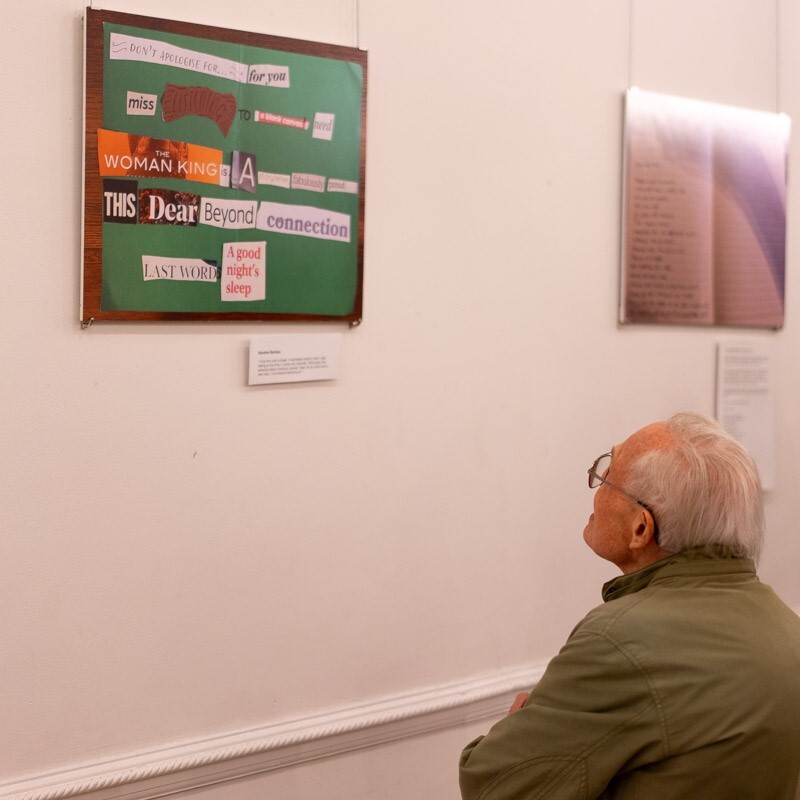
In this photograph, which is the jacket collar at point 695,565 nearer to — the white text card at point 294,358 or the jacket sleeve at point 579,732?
the jacket sleeve at point 579,732

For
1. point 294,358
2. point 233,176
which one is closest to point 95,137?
point 233,176

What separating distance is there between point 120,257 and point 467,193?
931mm

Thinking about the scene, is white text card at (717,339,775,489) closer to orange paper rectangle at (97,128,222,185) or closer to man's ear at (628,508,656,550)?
man's ear at (628,508,656,550)

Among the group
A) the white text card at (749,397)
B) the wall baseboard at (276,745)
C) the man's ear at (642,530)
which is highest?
the white text card at (749,397)

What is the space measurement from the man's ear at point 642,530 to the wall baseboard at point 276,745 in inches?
40.9

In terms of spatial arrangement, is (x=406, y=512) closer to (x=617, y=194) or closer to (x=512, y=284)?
A: (x=512, y=284)

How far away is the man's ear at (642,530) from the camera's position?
1727mm

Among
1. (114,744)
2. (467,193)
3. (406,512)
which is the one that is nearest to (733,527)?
(406,512)

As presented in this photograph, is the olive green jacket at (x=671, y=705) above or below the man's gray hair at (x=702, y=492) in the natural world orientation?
below

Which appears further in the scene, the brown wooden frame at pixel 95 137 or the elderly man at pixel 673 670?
the brown wooden frame at pixel 95 137

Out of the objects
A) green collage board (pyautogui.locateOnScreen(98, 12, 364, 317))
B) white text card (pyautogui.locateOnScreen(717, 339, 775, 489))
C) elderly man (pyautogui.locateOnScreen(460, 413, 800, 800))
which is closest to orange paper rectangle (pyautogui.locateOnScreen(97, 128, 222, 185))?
green collage board (pyautogui.locateOnScreen(98, 12, 364, 317))

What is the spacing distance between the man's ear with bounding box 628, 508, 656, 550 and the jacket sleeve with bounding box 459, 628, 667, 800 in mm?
189

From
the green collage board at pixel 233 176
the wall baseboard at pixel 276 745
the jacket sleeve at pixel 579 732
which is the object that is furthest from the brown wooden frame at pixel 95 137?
the jacket sleeve at pixel 579 732

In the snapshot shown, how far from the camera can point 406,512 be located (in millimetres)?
2531
